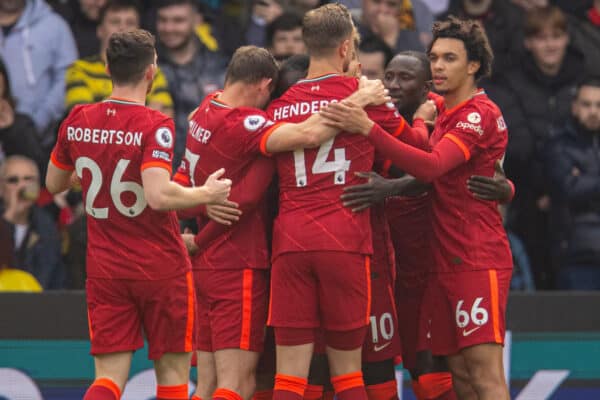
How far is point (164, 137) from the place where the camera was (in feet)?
20.6

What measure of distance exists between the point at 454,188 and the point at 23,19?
4439 millimetres

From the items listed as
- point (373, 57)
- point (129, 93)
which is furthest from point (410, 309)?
point (373, 57)

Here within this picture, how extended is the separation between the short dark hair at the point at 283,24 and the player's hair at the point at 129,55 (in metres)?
3.51

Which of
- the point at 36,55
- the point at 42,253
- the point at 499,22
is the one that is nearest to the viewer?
the point at 42,253

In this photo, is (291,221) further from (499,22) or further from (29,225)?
(499,22)

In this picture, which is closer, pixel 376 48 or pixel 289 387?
pixel 289 387

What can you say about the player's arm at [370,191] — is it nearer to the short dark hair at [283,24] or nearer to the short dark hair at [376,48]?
the short dark hair at [376,48]

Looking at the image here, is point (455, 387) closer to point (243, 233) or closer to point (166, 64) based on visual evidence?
point (243, 233)

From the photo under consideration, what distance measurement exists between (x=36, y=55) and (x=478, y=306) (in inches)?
179

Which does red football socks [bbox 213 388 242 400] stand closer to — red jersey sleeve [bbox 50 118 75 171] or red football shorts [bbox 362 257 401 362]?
red football shorts [bbox 362 257 401 362]

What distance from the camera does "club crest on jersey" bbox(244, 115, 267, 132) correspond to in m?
6.60

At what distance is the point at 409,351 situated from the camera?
24.5 ft

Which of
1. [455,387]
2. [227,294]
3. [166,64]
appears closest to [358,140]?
[227,294]

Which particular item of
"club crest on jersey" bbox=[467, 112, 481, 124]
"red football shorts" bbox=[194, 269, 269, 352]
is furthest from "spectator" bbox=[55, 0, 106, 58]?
"club crest on jersey" bbox=[467, 112, 481, 124]
